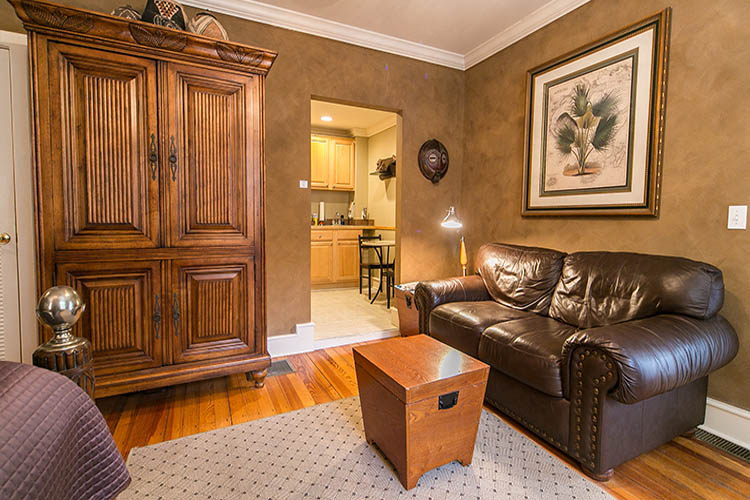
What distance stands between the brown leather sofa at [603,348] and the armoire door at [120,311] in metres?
1.77

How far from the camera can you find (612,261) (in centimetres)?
220

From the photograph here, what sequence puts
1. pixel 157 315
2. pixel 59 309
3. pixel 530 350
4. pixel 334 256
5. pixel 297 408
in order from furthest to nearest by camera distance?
pixel 334 256 → pixel 297 408 → pixel 157 315 → pixel 530 350 → pixel 59 309

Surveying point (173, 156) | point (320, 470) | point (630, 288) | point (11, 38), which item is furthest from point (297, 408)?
point (11, 38)

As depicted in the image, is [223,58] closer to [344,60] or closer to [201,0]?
[201,0]

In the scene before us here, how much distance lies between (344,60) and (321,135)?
3.02 metres

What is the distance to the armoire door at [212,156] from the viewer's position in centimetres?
207

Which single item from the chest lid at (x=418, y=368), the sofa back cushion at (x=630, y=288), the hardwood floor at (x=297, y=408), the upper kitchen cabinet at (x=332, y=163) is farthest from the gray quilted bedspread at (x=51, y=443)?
the upper kitchen cabinet at (x=332, y=163)

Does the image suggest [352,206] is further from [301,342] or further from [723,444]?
[723,444]

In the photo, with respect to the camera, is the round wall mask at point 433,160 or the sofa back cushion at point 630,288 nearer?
the sofa back cushion at point 630,288

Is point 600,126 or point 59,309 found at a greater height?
point 600,126

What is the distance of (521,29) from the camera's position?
304 centimetres

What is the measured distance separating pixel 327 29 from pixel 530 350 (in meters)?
2.88

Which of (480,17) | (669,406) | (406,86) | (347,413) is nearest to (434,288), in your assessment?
(347,413)

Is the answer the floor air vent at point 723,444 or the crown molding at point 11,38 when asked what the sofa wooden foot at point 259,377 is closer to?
the crown molding at point 11,38
